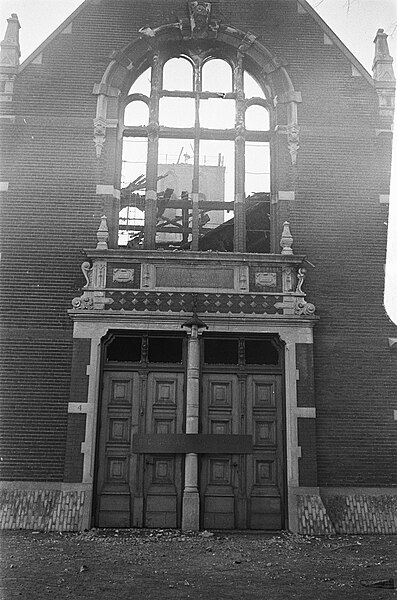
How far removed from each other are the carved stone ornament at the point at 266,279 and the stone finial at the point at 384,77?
395 cm

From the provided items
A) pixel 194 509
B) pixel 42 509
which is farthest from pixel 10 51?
pixel 194 509

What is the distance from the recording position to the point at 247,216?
12.6 m

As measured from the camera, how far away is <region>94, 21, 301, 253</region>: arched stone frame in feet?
39.8

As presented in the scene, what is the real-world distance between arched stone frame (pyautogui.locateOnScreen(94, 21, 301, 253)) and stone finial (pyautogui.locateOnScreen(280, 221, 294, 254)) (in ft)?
0.75


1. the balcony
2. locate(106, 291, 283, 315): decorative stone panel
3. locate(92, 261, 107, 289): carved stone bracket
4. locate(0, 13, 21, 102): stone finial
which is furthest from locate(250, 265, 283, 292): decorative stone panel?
locate(0, 13, 21, 102): stone finial

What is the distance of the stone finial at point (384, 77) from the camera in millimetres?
12461

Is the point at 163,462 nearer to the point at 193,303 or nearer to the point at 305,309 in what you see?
the point at 193,303

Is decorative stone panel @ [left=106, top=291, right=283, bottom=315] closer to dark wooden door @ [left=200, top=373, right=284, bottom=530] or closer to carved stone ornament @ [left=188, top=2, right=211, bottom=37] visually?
dark wooden door @ [left=200, top=373, right=284, bottom=530]

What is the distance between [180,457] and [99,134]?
6132 millimetres

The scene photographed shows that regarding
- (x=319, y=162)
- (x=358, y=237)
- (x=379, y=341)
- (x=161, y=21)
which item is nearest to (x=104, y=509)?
(x=379, y=341)

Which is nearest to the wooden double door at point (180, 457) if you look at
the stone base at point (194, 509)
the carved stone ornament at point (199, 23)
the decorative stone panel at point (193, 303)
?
the stone base at point (194, 509)

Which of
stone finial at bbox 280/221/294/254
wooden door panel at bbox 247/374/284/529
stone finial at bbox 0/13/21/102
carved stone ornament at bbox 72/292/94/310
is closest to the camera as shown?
wooden door panel at bbox 247/374/284/529

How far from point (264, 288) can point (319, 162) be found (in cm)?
277

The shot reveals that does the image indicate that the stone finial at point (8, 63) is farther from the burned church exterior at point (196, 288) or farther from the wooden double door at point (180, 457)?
the wooden double door at point (180, 457)
